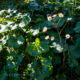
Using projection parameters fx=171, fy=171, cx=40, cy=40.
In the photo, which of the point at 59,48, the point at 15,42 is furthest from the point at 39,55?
the point at 15,42

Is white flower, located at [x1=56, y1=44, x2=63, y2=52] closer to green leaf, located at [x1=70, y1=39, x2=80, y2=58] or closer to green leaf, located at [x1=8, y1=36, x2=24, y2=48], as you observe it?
green leaf, located at [x1=70, y1=39, x2=80, y2=58]

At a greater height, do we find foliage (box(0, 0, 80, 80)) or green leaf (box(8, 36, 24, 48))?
green leaf (box(8, 36, 24, 48))

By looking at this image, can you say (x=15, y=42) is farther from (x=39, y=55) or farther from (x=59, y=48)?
(x=59, y=48)

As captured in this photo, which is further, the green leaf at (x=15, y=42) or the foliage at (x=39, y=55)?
the green leaf at (x=15, y=42)

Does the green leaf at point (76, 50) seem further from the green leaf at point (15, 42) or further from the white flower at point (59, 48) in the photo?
the green leaf at point (15, 42)

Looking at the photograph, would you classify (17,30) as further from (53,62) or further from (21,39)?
(53,62)

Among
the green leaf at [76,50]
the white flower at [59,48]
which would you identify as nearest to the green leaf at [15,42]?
the white flower at [59,48]

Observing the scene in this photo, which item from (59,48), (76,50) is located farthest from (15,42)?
(76,50)

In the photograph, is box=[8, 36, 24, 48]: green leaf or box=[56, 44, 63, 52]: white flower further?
box=[8, 36, 24, 48]: green leaf

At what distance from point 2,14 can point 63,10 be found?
91 cm

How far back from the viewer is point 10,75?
176 centimetres

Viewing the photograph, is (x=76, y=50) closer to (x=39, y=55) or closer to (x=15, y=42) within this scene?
(x=39, y=55)

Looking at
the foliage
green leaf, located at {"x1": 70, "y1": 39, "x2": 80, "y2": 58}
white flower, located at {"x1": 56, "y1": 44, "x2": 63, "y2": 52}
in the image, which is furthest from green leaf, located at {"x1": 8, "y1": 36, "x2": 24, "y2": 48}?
green leaf, located at {"x1": 70, "y1": 39, "x2": 80, "y2": 58}

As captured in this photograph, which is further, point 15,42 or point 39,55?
point 15,42
